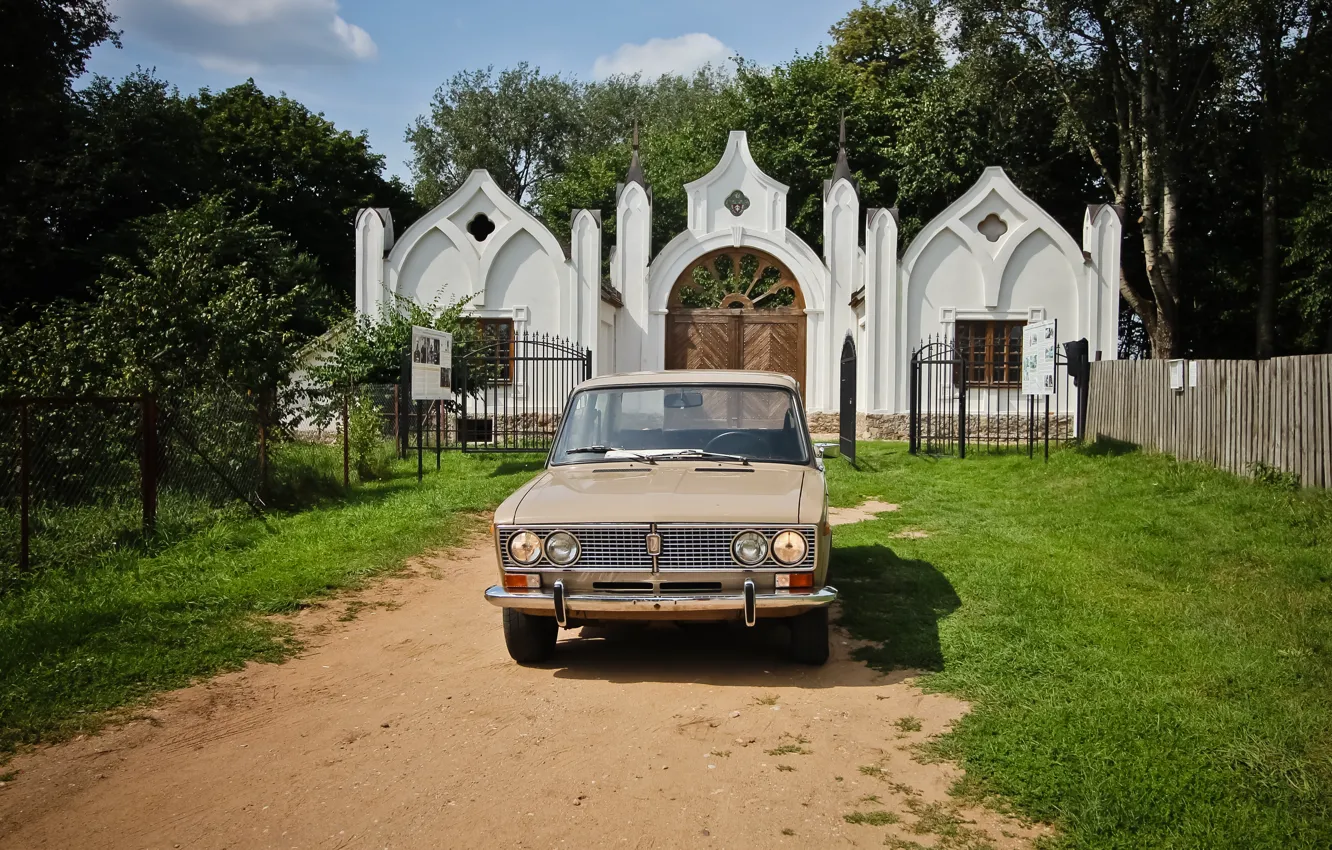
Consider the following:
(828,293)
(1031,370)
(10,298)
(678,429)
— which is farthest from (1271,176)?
(10,298)

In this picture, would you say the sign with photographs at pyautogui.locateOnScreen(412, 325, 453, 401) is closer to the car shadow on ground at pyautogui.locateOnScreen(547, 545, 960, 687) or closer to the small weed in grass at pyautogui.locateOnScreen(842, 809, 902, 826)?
the car shadow on ground at pyautogui.locateOnScreen(547, 545, 960, 687)

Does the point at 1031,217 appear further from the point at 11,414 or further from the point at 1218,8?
the point at 11,414

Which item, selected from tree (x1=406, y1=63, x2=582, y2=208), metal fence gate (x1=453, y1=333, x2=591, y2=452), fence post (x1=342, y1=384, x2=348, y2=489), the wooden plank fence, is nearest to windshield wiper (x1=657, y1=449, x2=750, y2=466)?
the wooden plank fence

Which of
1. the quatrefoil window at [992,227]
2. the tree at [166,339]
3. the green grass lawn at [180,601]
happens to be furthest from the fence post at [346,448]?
the quatrefoil window at [992,227]

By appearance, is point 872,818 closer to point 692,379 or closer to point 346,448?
point 692,379

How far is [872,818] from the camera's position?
4184 millimetres

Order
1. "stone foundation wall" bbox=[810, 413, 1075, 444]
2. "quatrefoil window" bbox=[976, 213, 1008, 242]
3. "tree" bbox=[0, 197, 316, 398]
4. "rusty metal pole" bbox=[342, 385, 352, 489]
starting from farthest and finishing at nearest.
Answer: "quatrefoil window" bbox=[976, 213, 1008, 242], "stone foundation wall" bbox=[810, 413, 1075, 444], "rusty metal pole" bbox=[342, 385, 352, 489], "tree" bbox=[0, 197, 316, 398]

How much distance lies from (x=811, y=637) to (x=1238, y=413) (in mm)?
8646

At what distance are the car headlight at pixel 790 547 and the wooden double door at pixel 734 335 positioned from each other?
1942 cm

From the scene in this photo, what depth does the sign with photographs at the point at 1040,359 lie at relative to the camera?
16.6 meters

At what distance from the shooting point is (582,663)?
21.5 ft

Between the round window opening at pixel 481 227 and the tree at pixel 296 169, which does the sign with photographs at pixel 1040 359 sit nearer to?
the round window opening at pixel 481 227

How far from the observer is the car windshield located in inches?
281

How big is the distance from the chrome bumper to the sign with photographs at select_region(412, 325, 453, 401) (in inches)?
369
